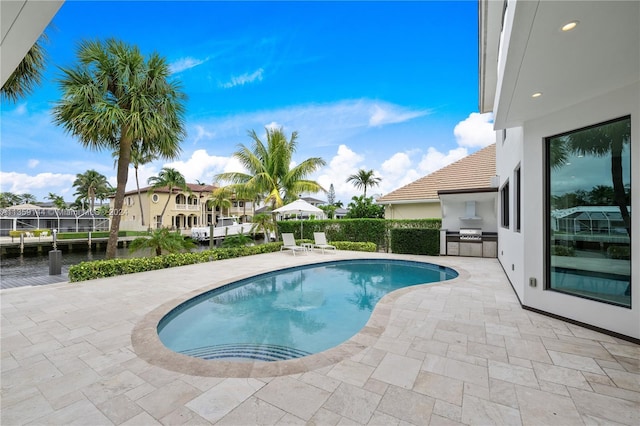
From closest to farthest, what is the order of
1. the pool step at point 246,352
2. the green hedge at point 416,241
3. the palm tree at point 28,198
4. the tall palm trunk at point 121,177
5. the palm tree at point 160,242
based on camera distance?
the pool step at point 246,352 < the tall palm trunk at point 121,177 < the palm tree at point 160,242 < the green hedge at point 416,241 < the palm tree at point 28,198

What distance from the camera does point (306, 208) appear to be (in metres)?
13.2

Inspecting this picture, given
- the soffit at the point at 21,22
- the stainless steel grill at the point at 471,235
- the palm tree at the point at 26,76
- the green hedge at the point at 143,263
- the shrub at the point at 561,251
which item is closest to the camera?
the soffit at the point at 21,22

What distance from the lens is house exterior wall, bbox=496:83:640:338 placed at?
3705 mm

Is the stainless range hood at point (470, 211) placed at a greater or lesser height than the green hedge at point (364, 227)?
greater

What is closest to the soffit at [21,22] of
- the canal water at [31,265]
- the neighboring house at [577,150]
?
the neighboring house at [577,150]

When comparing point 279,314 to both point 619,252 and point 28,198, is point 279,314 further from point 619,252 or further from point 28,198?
point 28,198

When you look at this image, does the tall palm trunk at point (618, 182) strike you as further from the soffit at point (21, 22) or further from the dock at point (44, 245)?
the dock at point (44, 245)

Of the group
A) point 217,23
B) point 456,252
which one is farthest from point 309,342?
point 217,23

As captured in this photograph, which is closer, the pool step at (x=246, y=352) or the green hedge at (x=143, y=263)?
the pool step at (x=246, y=352)

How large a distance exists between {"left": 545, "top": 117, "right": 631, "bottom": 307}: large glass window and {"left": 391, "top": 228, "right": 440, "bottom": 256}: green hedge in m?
7.66

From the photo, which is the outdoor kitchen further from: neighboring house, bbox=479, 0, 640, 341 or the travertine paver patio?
the travertine paver patio

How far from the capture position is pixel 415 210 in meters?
16.5

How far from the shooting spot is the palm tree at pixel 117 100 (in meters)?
8.30

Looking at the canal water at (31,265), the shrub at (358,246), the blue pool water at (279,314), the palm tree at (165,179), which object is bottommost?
the canal water at (31,265)
